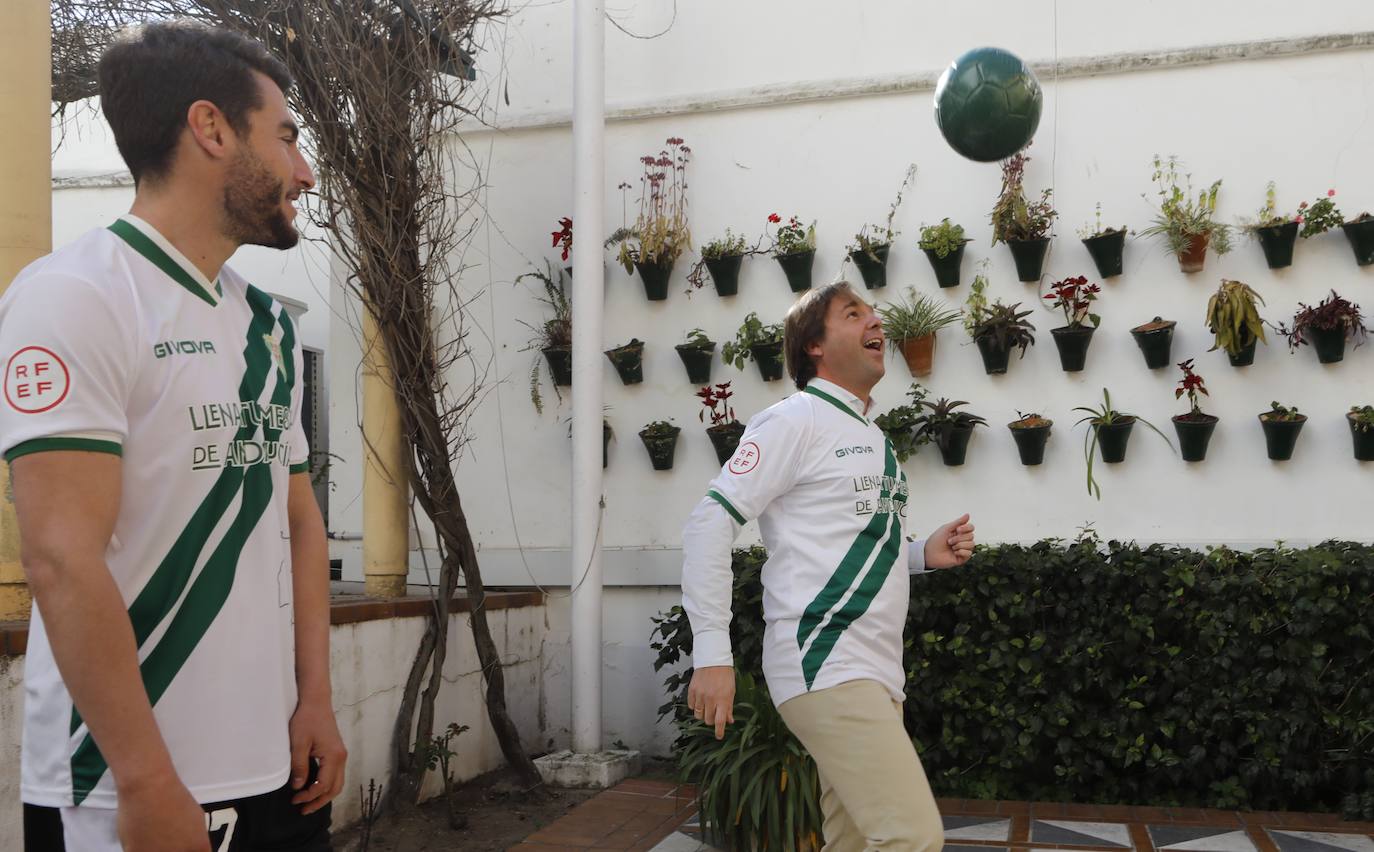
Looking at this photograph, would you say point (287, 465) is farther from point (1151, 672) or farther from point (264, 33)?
point (1151, 672)

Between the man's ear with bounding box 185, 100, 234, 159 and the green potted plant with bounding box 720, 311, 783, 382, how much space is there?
4723mm

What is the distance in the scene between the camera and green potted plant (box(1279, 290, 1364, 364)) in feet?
18.2

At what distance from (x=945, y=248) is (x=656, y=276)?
1538 millimetres

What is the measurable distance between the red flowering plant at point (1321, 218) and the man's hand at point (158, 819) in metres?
5.63

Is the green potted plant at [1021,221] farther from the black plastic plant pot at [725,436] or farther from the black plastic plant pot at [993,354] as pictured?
the black plastic plant pot at [725,436]

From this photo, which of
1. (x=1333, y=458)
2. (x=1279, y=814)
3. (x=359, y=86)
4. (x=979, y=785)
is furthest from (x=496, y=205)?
(x=1279, y=814)

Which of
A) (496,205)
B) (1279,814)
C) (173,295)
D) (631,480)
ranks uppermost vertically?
(496,205)

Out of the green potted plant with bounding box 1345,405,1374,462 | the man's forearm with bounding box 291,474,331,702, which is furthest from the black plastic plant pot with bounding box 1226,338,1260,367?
the man's forearm with bounding box 291,474,331,702

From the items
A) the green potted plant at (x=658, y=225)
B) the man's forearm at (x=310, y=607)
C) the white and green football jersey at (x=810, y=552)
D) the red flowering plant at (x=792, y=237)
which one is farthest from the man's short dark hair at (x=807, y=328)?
the green potted plant at (x=658, y=225)

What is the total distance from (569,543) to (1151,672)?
3.06 meters

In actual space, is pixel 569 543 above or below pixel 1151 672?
above

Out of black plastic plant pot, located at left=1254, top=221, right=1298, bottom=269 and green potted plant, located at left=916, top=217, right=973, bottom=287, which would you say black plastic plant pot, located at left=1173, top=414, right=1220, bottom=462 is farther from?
green potted plant, located at left=916, top=217, right=973, bottom=287

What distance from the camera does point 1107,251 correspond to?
5.88 metres

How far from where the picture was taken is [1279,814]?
5.11 metres
